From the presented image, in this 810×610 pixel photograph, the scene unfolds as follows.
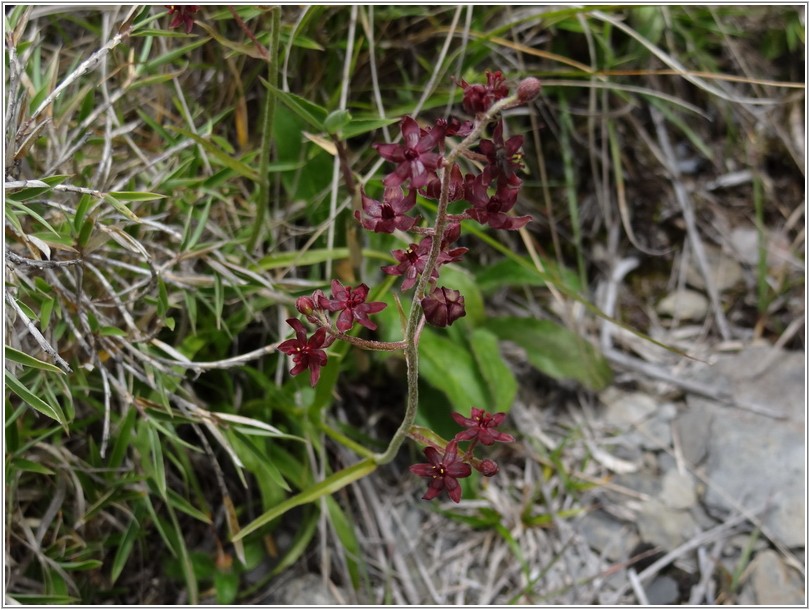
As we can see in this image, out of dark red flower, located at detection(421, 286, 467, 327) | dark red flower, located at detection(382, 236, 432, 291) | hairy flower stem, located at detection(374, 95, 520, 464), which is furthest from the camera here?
dark red flower, located at detection(382, 236, 432, 291)

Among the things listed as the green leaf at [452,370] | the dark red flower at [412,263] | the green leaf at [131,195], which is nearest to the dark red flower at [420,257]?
the dark red flower at [412,263]

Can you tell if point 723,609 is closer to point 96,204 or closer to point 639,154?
point 639,154

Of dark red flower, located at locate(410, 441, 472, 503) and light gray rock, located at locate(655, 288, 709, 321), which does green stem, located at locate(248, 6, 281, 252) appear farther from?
light gray rock, located at locate(655, 288, 709, 321)

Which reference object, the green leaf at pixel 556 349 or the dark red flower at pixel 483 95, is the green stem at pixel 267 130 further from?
the green leaf at pixel 556 349

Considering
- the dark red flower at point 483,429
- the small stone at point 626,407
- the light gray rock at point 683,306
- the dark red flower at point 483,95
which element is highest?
the dark red flower at point 483,95

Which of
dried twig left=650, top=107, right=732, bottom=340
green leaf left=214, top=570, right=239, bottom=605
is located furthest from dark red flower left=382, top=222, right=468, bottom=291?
dried twig left=650, top=107, right=732, bottom=340
